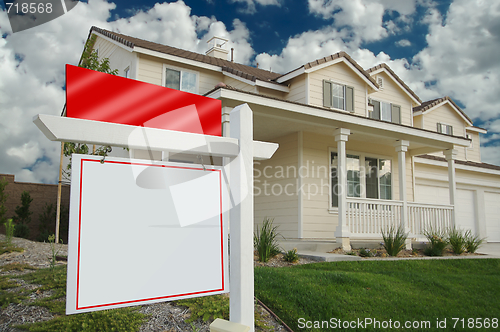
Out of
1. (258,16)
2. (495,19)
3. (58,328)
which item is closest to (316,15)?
(258,16)

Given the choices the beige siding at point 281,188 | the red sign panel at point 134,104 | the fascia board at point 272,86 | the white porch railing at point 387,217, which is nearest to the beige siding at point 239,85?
the fascia board at point 272,86

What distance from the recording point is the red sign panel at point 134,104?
1.49m

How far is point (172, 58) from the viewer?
33.3 feet

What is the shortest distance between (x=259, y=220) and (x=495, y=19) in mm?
15008

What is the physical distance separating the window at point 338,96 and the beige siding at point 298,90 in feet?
2.22

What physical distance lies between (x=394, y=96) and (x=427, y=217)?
17.5ft

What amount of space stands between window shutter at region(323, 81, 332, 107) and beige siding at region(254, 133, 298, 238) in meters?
1.62

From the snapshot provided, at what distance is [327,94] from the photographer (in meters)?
10.5

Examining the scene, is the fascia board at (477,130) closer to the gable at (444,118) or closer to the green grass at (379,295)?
the gable at (444,118)

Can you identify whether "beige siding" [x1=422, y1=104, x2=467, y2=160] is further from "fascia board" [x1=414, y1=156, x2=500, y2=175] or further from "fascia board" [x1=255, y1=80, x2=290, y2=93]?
"fascia board" [x1=255, y1=80, x2=290, y2=93]

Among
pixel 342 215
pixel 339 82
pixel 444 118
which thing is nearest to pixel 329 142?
pixel 339 82

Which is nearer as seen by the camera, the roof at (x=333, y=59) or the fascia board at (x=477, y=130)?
the roof at (x=333, y=59)

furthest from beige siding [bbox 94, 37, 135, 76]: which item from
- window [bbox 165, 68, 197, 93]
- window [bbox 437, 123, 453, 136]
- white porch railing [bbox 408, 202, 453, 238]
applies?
window [bbox 437, 123, 453, 136]

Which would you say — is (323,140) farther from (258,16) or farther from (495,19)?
(495,19)
